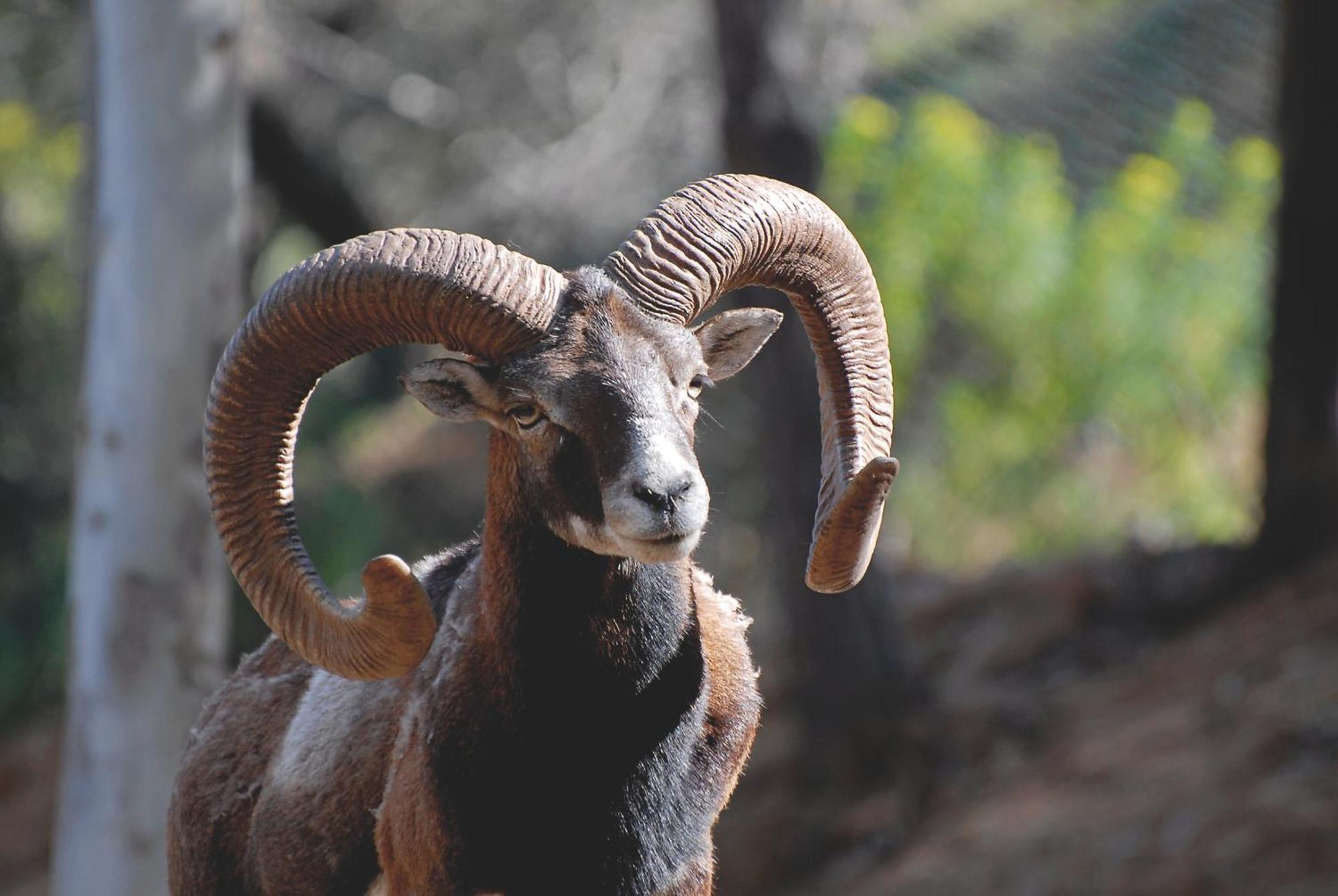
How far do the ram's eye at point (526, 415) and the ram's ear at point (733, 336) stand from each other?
76 cm

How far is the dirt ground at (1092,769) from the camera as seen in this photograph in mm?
A: 9812

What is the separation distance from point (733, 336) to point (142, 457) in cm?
A: 443

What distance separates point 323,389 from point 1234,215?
35.1 feet

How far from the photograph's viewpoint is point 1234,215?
628 inches

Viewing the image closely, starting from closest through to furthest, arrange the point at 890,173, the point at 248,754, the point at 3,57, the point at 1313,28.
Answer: the point at 248,754 → the point at 1313,28 → the point at 890,173 → the point at 3,57

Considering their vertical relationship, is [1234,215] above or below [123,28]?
below

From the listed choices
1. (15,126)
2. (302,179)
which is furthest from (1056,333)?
(15,126)

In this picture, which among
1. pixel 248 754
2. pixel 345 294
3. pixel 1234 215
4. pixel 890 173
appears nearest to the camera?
pixel 345 294

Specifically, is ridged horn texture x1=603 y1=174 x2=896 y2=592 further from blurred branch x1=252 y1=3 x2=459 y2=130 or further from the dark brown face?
blurred branch x1=252 y1=3 x2=459 y2=130

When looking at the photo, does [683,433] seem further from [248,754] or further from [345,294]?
[248,754]

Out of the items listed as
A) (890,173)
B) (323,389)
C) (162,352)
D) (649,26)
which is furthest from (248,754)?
(649,26)

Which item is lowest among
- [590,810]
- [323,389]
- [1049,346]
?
[323,389]

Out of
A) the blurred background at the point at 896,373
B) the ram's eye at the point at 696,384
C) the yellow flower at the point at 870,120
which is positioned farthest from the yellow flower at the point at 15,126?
the ram's eye at the point at 696,384

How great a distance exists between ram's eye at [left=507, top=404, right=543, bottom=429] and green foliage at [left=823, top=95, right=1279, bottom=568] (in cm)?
1011
